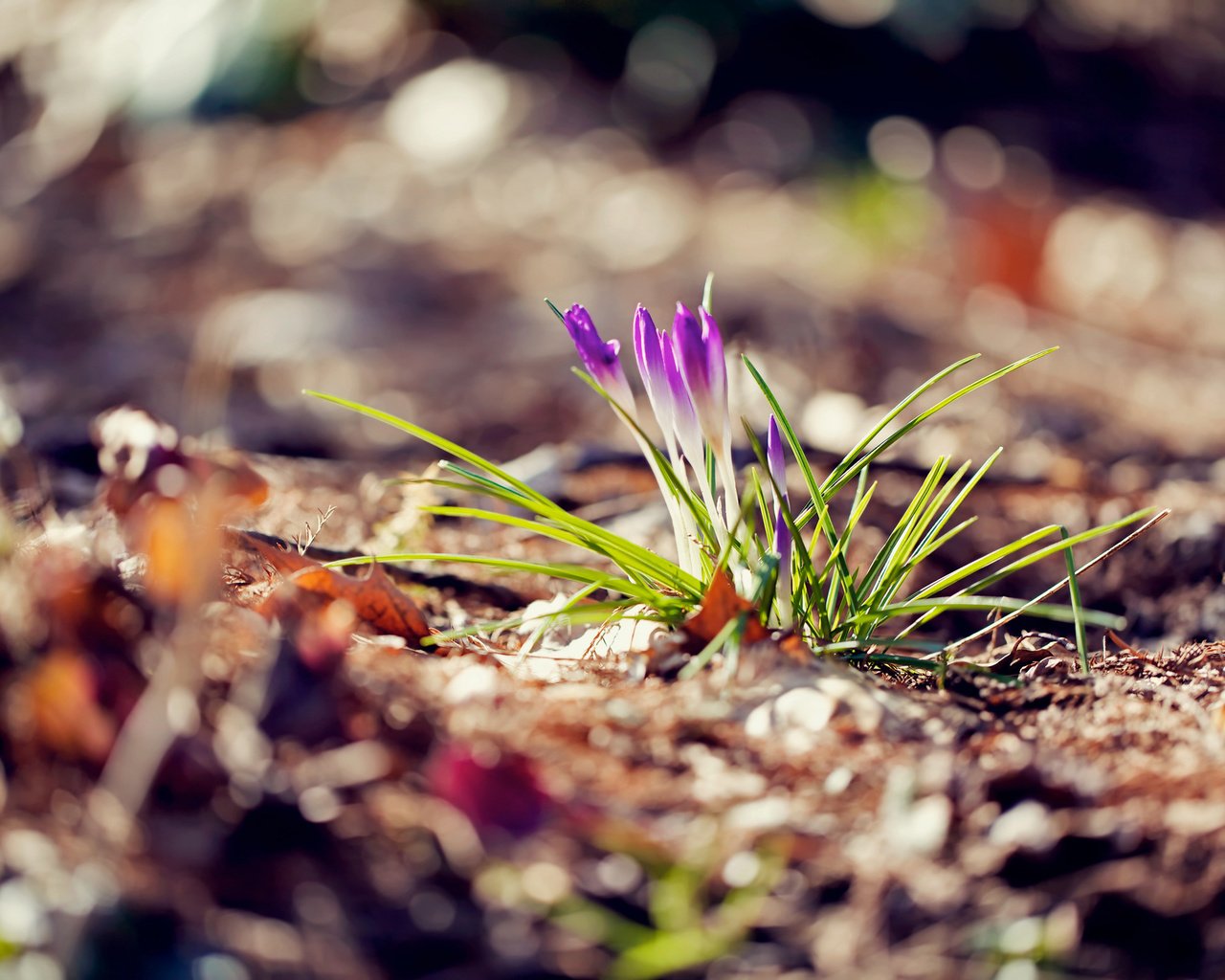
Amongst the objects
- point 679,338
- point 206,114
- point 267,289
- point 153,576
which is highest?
point 679,338

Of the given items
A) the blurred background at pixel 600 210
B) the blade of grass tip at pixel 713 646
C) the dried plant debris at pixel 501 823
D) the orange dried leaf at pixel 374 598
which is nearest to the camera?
the dried plant debris at pixel 501 823

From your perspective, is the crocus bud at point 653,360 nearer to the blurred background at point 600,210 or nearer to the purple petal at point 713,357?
the purple petal at point 713,357

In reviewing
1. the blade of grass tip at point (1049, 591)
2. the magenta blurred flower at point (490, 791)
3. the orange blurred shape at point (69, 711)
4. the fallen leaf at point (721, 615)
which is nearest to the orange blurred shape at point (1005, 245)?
the blade of grass tip at point (1049, 591)

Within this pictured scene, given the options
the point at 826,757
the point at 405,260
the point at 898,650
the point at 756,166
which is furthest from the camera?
the point at 756,166

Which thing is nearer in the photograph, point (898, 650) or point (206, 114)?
point (898, 650)

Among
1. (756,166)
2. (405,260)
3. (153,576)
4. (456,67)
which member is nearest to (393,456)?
(153,576)

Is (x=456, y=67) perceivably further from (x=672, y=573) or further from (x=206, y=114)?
(x=672, y=573)

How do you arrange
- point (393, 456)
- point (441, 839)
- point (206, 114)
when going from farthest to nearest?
point (206, 114)
point (393, 456)
point (441, 839)
